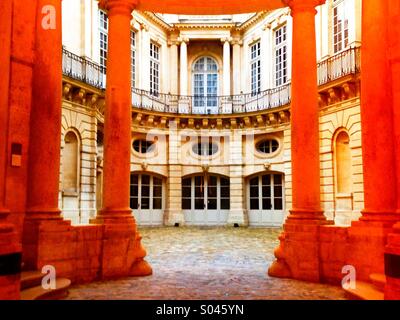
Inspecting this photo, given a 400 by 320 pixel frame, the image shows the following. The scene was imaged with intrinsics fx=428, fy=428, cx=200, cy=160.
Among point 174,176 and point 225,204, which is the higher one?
point 174,176

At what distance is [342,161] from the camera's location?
53.7ft

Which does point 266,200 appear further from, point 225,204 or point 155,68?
point 155,68

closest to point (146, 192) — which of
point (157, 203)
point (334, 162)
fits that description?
point (157, 203)

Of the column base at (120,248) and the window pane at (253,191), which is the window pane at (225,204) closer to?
the window pane at (253,191)

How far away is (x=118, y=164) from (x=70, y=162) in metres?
9.11

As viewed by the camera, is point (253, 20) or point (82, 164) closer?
point (82, 164)

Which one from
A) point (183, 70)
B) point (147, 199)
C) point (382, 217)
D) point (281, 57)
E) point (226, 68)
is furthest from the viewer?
point (183, 70)

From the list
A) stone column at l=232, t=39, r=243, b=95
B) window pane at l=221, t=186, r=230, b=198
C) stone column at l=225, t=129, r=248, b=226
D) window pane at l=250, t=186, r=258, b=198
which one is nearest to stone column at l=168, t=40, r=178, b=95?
stone column at l=232, t=39, r=243, b=95

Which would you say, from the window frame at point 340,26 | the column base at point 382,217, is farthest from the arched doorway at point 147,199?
the column base at point 382,217

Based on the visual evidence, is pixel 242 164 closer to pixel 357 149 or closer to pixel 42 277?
pixel 357 149

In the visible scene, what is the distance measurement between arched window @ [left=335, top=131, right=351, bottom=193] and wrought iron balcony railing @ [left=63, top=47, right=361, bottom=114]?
2.33 m

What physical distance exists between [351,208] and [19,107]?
1294 cm

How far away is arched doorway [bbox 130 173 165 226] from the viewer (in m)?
21.5

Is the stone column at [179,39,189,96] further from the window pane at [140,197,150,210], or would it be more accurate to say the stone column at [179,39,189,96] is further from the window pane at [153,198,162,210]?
the window pane at [140,197,150,210]
